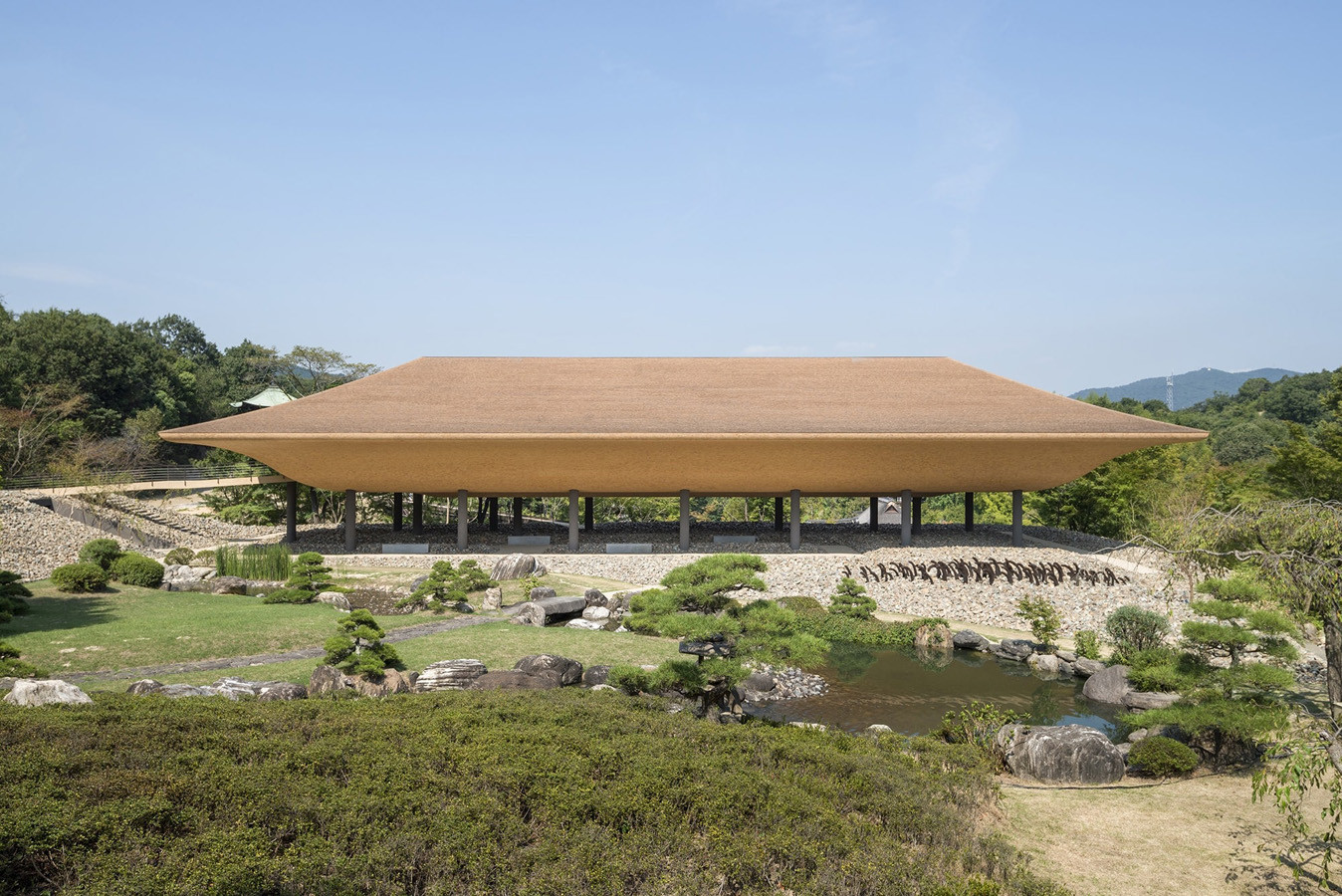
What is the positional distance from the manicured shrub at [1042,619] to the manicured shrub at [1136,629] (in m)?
0.91

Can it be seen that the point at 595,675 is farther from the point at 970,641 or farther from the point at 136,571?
the point at 136,571

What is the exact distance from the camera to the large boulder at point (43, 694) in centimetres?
662

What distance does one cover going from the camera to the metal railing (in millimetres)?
23703

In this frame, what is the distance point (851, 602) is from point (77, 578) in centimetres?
1492

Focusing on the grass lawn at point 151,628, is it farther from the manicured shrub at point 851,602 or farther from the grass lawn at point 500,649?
the manicured shrub at point 851,602

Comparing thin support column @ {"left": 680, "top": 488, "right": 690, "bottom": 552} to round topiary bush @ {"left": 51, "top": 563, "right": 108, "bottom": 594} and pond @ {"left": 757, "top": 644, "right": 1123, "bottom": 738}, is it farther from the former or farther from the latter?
round topiary bush @ {"left": 51, "top": 563, "right": 108, "bottom": 594}

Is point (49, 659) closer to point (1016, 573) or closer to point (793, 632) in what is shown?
point (793, 632)

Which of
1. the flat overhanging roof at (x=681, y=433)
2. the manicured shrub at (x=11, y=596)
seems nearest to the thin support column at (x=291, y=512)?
the flat overhanging roof at (x=681, y=433)

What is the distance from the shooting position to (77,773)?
4.68m

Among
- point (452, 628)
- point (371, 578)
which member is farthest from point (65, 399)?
point (452, 628)

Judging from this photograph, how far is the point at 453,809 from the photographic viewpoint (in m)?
4.66

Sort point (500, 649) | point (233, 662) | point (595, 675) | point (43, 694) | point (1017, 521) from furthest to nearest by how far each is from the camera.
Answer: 1. point (1017, 521)
2. point (500, 649)
3. point (233, 662)
4. point (595, 675)
5. point (43, 694)

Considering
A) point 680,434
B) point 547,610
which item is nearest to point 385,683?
point 547,610

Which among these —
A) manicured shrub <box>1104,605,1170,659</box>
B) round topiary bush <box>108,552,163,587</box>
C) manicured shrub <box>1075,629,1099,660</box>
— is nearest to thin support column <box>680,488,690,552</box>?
manicured shrub <box>1075,629,1099,660</box>
